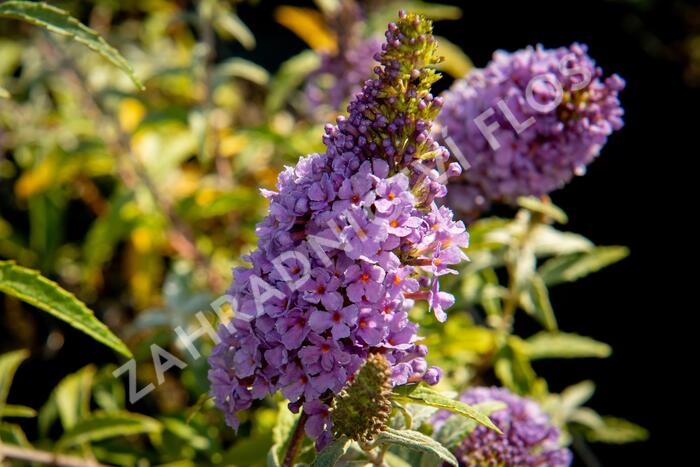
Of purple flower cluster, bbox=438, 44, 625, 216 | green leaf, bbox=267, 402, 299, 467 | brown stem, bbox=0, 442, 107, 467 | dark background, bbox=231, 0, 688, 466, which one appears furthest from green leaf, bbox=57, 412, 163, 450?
dark background, bbox=231, 0, 688, 466

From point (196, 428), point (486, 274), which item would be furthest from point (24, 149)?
point (486, 274)

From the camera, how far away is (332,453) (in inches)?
65.0

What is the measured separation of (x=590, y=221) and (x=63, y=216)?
3353 mm

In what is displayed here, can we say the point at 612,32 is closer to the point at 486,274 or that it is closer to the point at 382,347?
the point at 486,274

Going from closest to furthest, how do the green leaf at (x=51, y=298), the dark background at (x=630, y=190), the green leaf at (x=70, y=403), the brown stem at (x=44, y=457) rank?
the green leaf at (x=51, y=298), the brown stem at (x=44, y=457), the green leaf at (x=70, y=403), the dark background at (x=630, y=190)

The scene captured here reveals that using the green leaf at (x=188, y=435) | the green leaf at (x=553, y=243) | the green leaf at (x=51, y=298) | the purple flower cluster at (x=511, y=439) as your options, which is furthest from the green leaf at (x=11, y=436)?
the green leaf at (x=553, y=243)

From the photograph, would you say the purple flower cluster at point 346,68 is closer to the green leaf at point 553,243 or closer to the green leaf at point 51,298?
the green leaf at point 553,243

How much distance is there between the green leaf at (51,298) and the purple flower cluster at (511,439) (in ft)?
3.12

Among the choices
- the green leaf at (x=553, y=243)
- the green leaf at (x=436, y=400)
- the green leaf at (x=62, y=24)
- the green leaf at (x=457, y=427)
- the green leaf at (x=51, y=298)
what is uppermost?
the green leaf at (x=553, y=243)

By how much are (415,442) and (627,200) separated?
13.4 ft

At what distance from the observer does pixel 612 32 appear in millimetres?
6324

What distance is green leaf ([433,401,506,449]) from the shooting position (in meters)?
2.02

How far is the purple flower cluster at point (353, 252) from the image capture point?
160 centimetres

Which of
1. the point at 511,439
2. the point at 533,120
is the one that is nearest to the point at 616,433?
the point at 511,439
